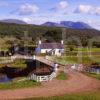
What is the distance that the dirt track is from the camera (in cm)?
2884

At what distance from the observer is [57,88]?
31.6 m

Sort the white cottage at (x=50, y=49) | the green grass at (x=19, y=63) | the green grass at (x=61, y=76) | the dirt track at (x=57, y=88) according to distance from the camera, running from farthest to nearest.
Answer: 1. the white cottage at (x=50, y=49)
2. the green grass at (x=19, y=63)
3. the green grass at (x=61, y=76)
4. the dirt track at (x=57, y=88)

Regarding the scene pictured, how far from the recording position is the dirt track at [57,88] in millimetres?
28844

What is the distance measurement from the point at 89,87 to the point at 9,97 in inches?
314

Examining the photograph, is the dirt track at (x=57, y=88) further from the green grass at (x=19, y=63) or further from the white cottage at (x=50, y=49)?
the white cottage at (x=50, y=49)

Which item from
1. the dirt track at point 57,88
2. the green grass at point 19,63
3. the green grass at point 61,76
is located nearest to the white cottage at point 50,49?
the green grass at point 19,63

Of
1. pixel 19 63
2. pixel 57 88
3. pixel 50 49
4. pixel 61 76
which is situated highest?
pixel 50 49

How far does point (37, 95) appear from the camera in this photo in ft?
93.7

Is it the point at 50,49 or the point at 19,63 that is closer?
the point at 19,63

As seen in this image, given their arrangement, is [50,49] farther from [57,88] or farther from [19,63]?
[57,88]

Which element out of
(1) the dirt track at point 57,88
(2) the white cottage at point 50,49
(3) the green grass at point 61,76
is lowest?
(1) the dirt track at point 57,88

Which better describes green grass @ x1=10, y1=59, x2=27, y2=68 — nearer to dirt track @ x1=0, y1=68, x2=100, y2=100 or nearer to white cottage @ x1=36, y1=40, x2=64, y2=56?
white cottage @ x1=36, y1=40, x2=64, y2=56

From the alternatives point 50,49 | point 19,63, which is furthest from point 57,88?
point 50,49

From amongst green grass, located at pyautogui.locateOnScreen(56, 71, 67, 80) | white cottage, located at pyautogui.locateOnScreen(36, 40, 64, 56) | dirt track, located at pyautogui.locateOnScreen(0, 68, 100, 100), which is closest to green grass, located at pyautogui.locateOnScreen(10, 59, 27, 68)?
white cottage, located at pyautogui.locateOnScreen(36, 40, 64, 56)
